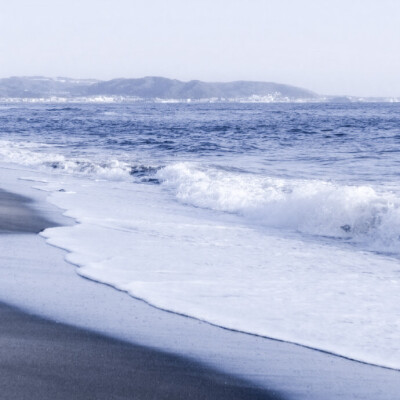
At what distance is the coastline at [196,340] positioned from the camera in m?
4.52

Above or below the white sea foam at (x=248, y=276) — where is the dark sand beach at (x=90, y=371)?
above

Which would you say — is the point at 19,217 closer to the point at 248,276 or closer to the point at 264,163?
the point at 248,276

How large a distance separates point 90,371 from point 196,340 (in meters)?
1.02

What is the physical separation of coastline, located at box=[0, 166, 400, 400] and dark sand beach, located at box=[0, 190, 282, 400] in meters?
0.16

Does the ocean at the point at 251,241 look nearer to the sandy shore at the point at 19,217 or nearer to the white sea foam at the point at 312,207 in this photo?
the white sea foam at the point at 312,207

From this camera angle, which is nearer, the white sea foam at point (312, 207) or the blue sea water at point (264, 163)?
the white sea foam at point (312, 207)

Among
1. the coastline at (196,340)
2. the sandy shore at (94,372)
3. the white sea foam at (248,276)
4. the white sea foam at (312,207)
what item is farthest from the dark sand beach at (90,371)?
the white sea foam at (312,207)

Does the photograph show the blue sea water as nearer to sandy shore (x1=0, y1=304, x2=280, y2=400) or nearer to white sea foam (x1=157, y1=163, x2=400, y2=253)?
white sea foam (x1=157, y1=163, x2=400, y2=253)

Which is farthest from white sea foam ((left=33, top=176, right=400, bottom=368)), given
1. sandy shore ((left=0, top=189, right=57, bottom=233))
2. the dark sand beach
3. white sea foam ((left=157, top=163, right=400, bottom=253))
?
the dark sand beach

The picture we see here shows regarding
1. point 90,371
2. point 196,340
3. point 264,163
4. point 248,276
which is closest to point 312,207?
point 248,276

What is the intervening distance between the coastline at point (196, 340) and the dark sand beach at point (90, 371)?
16cm

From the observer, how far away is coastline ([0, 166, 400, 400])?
4.52 meters

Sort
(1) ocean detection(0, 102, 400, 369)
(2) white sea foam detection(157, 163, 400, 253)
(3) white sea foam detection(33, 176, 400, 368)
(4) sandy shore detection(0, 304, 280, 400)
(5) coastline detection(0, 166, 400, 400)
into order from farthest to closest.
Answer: (2) white sea foam detection(157, 163, 400, 253) < (1) ocean detection(0, 102, 400, 369) < (3) white sea foam detection(33, 176, 400, 368) < (5) coastline detection(0, 166, 400, 400) < (4) sandy shore detection(0, 304, 280, 400)

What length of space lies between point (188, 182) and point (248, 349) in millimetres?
11703
